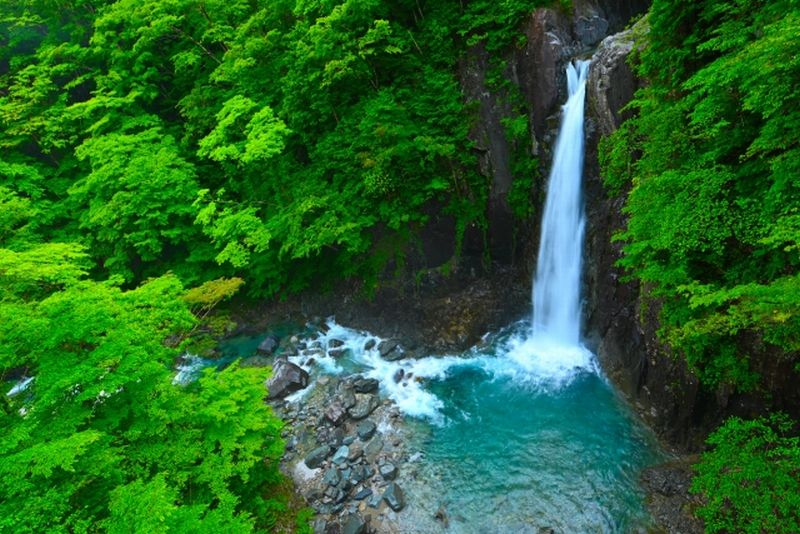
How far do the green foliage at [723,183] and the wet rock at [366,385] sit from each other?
294 inches

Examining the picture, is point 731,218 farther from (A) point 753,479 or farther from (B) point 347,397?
(B) point 347,397

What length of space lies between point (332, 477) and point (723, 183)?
9.25m

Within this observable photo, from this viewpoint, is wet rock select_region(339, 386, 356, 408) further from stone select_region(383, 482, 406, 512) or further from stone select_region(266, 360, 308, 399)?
stone select_region(383, 482, 406, 512)

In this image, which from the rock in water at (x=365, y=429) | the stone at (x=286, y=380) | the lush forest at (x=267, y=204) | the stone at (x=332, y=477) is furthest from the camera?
the stone at (x=286, y=380)

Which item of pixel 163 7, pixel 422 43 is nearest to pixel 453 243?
pixel 422 43

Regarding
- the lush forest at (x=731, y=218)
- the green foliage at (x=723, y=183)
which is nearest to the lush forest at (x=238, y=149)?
the green foliage at (x=723, y=183)

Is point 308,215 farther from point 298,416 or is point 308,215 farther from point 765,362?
point 765,362

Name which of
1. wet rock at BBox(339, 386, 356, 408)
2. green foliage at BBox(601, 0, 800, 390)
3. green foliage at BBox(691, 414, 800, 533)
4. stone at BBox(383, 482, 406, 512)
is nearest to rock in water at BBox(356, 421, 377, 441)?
wet rock at BBox(339, 386, 356, 408)

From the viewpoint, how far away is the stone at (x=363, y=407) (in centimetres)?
1095

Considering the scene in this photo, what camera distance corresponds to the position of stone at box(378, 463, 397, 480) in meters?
9.09

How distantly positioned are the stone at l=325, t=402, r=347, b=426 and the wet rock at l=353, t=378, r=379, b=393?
0.85 m

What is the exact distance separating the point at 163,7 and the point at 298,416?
15100 millimetres

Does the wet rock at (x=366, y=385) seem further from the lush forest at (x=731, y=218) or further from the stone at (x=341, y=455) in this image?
the lush forest at (x=731, y=218)

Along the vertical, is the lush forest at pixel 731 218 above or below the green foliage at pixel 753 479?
above
